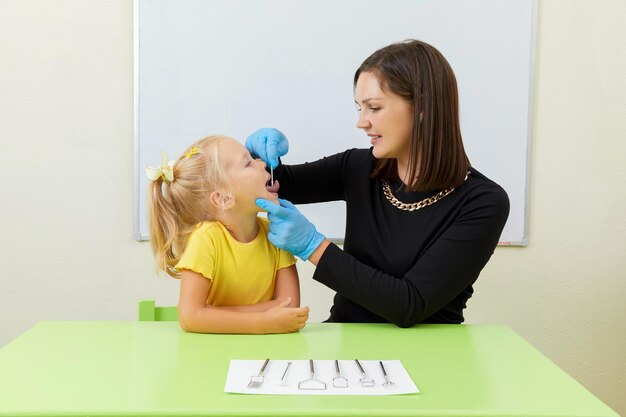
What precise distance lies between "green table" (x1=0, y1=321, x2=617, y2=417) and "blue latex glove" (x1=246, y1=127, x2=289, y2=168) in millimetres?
441

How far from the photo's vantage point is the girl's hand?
4.44 feet

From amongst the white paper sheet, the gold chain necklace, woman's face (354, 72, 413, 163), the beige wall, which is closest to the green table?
the white paper sheet

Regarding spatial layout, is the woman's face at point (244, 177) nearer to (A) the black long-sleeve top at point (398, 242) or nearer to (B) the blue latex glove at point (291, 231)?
(B) the blue latex glove at point (291, 231)

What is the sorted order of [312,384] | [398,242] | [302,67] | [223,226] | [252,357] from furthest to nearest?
[302,67] → [398,242] → [223,226] → [252,357] → [312,384]

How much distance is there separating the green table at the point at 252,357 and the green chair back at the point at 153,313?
11 centimetres

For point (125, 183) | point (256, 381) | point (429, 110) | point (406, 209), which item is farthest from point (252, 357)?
point (125, 183)

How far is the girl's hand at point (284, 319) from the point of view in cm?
135

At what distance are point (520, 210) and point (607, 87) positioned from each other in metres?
0.51

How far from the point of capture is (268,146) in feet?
5.47

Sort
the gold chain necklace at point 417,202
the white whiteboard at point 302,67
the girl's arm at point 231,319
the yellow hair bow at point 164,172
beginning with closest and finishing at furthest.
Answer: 1. the girl's arm at point 231,319
2. the yellow hair bow at point 164,172
3. the gold chain necklace at point 417,202
4. the white whiteboard at point 302,67

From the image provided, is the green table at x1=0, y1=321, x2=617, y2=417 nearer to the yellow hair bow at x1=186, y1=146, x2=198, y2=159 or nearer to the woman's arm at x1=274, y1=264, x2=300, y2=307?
the woman's arm at x1=274, y1=264, x2=300, y2=307

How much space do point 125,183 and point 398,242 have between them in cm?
121

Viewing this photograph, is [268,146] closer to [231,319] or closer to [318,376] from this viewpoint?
[231,319]

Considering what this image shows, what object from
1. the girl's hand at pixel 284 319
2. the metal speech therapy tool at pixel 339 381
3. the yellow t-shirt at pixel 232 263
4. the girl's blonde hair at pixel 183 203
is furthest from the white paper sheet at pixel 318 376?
the girl's blonde hair at pixel 183 203
